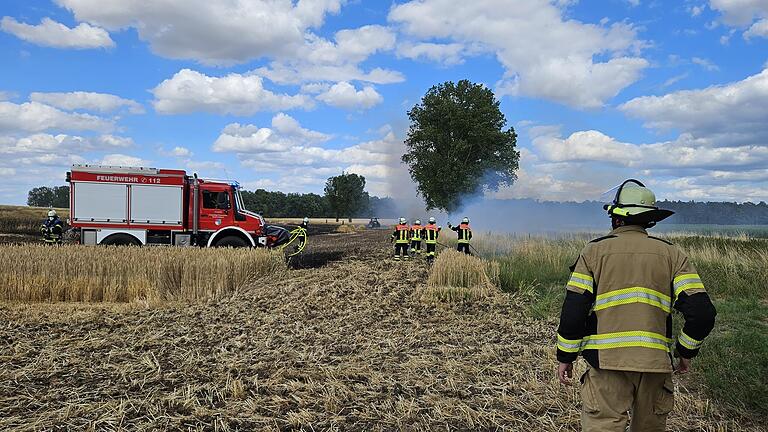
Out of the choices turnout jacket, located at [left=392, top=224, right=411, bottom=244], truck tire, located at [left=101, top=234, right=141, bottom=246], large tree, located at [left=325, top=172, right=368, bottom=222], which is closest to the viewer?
truck tire, located at [left=101, top=234, right=141, bottom=246]

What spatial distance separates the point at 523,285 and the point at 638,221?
350 inches


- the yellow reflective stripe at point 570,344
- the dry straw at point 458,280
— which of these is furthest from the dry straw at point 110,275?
the yellow reflective stripe at point 570,344

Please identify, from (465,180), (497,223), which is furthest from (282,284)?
(497,223)

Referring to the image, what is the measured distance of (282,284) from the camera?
41.3ft

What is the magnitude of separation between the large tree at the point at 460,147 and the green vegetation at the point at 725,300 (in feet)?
65.5

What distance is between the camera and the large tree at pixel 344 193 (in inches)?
3371

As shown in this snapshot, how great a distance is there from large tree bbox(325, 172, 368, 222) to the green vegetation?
6495cm

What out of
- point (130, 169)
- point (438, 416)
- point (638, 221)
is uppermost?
point (130, 169)

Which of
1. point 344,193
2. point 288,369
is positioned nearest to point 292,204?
point 344,193

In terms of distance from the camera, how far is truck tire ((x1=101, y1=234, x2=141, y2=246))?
1689 centimetres

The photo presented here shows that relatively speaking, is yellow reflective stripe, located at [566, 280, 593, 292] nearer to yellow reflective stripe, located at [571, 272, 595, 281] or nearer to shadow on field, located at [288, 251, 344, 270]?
yellow reflective stripe, located at [571, 272, 595, 281]

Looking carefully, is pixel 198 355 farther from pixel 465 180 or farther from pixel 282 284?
pixel 465 180

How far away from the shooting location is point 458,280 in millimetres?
11422

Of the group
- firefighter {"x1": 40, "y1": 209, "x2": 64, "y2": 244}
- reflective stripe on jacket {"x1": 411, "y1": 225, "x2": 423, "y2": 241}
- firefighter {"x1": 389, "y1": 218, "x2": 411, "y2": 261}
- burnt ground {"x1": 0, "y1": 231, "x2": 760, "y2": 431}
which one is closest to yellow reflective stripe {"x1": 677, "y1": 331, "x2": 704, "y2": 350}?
burnt ground {"x1": 0, "y1": 231, "x2": 760, "y2": 431}
